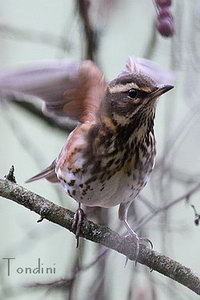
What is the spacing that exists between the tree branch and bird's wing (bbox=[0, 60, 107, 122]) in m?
0.24

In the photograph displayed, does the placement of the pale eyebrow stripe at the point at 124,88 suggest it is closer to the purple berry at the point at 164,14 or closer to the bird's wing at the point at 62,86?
the bird's wing at the point at 62,86

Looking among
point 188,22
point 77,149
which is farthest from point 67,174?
point 188,22

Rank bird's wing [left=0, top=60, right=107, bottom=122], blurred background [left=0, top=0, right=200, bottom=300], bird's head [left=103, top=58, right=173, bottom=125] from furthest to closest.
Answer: blurred background [left=0, top=0, right=200, bottom=300], bird's head [left=103, top=58, right=173, bottom=125], bird's wing [left=0, top=60, right=107, bottom=122]

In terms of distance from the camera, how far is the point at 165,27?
1760 millimetres

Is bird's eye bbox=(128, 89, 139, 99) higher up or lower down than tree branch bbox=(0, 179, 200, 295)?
higher up

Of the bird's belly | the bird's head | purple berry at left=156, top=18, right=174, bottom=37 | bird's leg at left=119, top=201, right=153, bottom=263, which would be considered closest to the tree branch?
bird's leg at left=119, top=201, right=153, bottom=263

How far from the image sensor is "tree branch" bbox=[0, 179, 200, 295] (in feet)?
5.87

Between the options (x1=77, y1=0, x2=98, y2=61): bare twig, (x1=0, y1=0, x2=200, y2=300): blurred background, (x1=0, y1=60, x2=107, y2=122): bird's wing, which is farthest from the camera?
(x1=77, y1=0, x2=98, y2=61): bare twig

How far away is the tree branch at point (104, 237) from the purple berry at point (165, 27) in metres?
0.48

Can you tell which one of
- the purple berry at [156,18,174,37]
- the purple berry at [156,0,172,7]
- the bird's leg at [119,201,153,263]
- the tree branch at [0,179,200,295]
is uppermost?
the purple berry at [156,0,172,7]

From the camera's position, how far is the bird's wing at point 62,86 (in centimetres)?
172

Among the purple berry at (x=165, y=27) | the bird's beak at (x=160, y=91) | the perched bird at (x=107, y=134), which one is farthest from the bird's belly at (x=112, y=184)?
the purple berry at (x=165, y=27)

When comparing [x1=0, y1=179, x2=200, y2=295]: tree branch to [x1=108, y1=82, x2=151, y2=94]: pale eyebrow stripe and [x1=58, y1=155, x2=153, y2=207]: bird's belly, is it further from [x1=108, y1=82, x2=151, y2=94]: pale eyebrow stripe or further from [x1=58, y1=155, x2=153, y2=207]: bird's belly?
[x1=108, y1=82, x2=151, y2=94]: pale eyebrow stripe

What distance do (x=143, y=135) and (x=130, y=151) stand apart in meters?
0.05
